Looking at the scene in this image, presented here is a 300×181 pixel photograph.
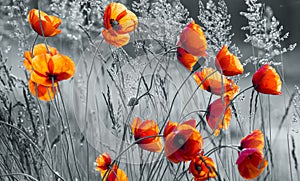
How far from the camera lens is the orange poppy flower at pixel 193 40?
70cm

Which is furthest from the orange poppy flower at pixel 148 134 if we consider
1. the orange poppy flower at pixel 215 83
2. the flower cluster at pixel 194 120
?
the orange poppy flower at pixel 215 83

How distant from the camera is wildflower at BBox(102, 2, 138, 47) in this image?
745 millimetres

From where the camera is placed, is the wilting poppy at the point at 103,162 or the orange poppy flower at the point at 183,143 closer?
the orange poppy flower at the point at 183,143

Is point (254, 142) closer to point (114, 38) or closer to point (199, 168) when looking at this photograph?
point (199, 168)

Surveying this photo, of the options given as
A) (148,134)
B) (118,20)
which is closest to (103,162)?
(148,134)

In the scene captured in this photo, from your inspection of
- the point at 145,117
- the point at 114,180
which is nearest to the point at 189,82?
the point at 145,117

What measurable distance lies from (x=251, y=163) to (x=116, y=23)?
0.92 feet

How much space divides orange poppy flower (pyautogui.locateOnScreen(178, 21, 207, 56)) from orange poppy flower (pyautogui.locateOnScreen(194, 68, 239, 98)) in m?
0.04

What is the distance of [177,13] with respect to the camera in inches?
35.2

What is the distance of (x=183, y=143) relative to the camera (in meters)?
0.60

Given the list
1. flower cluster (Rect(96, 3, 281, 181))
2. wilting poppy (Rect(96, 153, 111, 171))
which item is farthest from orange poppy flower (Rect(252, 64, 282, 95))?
wilting poppy (Rect(96, 153, 111, 171))

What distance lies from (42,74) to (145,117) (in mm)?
202

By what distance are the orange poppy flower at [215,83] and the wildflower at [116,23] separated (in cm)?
12

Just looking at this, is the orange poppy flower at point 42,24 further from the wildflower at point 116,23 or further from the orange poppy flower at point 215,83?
the orange poppy flower at point 215,83
